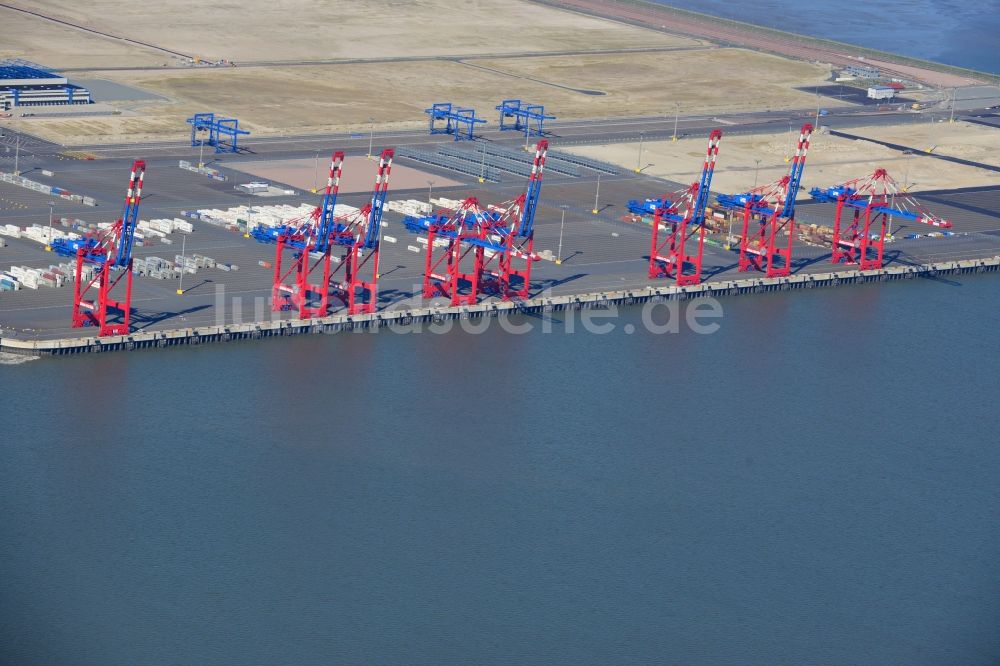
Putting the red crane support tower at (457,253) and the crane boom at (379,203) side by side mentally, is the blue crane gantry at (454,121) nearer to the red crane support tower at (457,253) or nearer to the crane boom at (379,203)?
the red crane support tower at (457,253)

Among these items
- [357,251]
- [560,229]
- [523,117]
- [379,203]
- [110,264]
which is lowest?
[560,229]

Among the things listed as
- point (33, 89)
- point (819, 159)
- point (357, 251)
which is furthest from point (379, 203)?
point (819, 159)

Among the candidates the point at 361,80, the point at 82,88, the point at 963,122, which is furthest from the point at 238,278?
the point at 963,122

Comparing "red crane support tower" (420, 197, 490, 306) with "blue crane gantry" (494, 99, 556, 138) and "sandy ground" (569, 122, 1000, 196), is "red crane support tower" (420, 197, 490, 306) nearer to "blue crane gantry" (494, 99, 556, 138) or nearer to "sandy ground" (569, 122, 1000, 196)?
"sandy ground" (569, 122, 1000, 196)

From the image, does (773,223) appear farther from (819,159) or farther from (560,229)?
(819,159)

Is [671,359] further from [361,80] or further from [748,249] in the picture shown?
[361,80]

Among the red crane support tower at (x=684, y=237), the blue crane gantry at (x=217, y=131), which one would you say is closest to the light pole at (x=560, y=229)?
the red crane support tower at (x=684, y=237)
